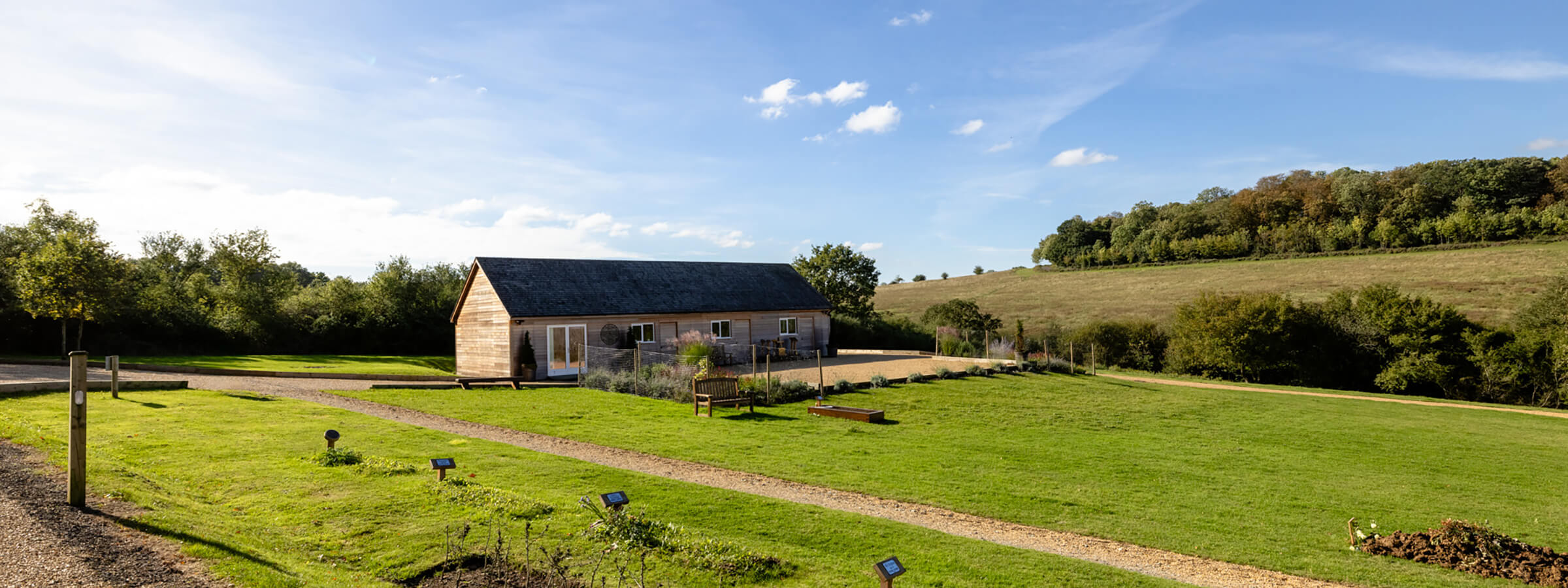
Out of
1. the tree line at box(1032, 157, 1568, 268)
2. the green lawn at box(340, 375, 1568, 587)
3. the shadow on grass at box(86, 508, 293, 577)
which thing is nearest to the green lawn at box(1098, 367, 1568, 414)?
the green lawn at box(340, 375, 1568, 587)

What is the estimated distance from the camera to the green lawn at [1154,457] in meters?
8.68

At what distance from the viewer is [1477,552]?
7672mm

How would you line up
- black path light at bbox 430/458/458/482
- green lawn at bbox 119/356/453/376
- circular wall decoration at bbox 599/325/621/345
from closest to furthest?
black path light at bbox 430/458/458/482, green lawn at bbox 119/356/453/376, circular wall decoration at bbox 599/325/621/345

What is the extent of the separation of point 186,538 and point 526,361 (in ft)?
59.3

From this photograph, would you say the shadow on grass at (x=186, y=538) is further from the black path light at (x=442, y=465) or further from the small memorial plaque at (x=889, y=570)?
the small memorial plaque at (x=889, y=570)

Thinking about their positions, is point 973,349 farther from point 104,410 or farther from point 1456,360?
point 104,410

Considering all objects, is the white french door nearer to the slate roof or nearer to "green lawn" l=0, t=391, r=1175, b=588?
the slate roof

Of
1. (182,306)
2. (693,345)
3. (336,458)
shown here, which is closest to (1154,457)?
(336,458)

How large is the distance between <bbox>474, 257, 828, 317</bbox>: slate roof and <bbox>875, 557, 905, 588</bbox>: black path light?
2097cm

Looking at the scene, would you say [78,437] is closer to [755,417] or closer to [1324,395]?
[755,417]

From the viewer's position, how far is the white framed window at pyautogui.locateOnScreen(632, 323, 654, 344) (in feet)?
88.0

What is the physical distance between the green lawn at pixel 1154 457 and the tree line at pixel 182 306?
18202mm

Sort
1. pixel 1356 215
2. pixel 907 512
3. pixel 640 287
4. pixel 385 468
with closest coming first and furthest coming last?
pixel 907 512, pixel 385 468, pixel 640 287, pixel 1356 215

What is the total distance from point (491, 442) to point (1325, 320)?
105ft
